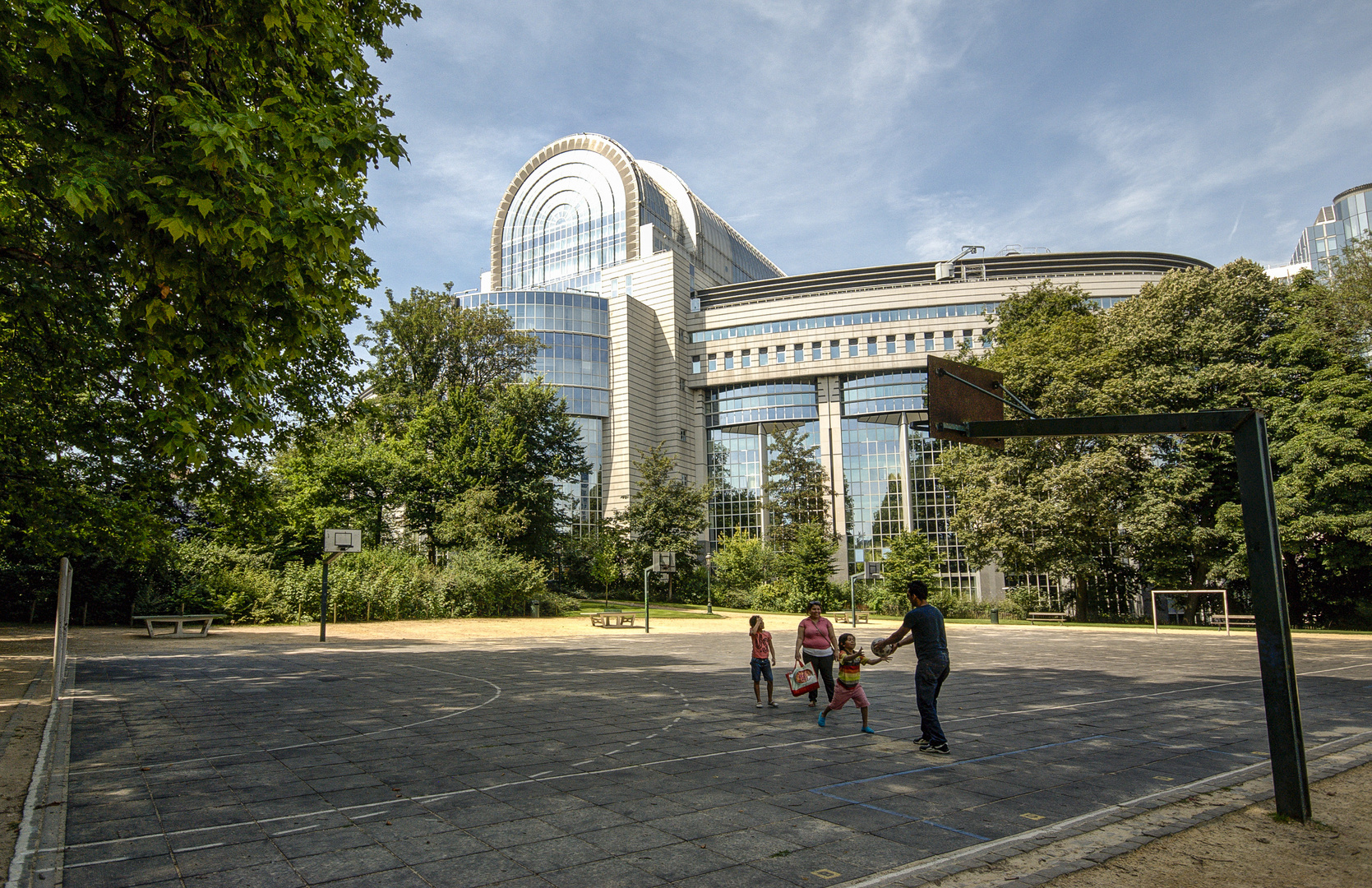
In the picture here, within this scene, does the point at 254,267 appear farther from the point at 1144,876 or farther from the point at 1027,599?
the point at 1027,599

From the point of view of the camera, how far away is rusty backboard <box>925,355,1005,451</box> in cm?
773

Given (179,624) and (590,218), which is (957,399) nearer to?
(179,624)

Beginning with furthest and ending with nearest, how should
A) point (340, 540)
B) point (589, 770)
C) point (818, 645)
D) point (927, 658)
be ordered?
point (340, 540) → point (818, 645) → point (927, 658) → point (589, 770)

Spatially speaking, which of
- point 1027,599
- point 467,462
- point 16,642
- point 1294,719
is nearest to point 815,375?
point 1027,599

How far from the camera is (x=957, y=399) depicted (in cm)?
809

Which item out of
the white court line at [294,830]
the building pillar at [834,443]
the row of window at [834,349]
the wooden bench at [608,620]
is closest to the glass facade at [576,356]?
the row of window at [834,349]

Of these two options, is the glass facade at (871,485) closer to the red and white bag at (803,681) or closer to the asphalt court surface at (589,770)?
the asphalt court surface at (589,770)

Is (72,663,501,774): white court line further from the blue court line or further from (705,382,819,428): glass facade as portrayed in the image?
(705,382,819,428): glass facade

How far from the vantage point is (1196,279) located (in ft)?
119

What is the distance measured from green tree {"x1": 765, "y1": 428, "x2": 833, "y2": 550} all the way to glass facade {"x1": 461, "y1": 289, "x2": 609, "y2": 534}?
16.1m

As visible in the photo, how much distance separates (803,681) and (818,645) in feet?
1.89

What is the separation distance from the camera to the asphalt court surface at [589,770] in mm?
4918

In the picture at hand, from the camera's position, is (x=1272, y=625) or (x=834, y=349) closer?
(x=1272, y=625)

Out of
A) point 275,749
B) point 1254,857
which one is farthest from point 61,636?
point 1254,857
